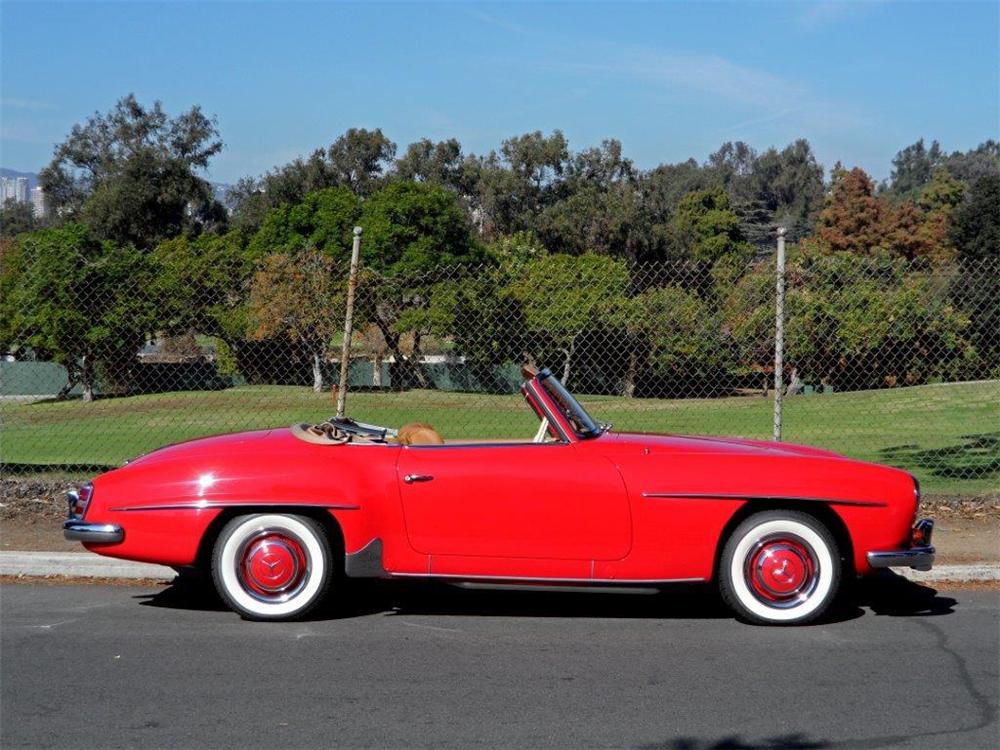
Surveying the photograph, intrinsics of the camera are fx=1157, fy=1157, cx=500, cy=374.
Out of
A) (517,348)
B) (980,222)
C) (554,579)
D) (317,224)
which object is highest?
(980,222)

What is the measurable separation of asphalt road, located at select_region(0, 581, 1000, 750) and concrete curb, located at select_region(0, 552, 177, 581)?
1.10 feet

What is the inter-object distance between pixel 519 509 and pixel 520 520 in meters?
0.06

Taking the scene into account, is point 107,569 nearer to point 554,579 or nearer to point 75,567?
point 75,567

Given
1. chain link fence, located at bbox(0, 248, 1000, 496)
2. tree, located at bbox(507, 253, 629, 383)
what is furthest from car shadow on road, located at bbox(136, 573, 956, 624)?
tree, located at bbox(507, 253, 629, 383)

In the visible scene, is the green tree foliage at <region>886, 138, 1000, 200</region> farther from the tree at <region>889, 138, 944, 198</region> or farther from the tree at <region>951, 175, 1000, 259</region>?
the tree at <region>951, 175, 1000, 259</region>

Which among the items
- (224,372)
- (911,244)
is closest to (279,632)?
(224,372)

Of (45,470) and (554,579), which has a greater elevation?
(554,579)

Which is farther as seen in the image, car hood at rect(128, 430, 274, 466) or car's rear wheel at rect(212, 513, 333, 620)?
car hood at rect(128, 430, 274, 466)

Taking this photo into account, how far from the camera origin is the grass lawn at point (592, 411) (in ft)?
40.9

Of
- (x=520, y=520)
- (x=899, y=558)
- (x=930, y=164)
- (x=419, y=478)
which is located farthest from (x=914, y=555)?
(x=930, y=164)

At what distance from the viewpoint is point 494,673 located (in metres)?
5.01

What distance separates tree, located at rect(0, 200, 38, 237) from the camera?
250ft

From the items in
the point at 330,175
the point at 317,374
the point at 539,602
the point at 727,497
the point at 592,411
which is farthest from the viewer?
the point at 330,175

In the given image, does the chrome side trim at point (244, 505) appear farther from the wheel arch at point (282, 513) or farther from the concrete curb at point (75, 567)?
the concrete curb at point (75, 567)
